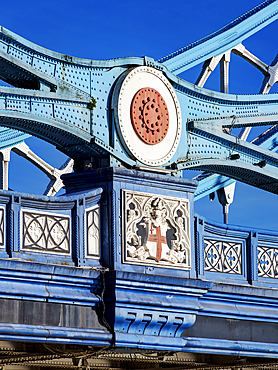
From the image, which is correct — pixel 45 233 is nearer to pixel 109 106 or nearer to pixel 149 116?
pixel 109 106

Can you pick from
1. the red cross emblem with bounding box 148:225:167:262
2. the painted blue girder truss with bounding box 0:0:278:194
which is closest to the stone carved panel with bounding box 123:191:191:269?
the red cross emblem with bounding box 148:225:167:262

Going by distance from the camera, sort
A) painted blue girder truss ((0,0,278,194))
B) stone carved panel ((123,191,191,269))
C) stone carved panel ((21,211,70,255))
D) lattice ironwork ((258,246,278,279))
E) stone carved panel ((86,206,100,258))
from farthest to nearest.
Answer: lattice ironwork ((258,246,278,279)), stone carved panel ((123,191,191,269)), stone carved panel ((86,206,100,258)), painted blue girder truss ((0,0,278,194)), stone carved panel ((21,211,70,255))

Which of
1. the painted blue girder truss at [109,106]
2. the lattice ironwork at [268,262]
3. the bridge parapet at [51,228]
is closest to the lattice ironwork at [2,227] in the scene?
the bridge parapet at [51,228]

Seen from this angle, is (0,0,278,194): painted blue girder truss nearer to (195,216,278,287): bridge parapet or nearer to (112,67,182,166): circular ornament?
(112,67,182,166): circular ornament

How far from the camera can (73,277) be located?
1130 cm

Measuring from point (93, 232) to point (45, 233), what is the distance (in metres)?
0.88

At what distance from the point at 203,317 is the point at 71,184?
295 centimetres

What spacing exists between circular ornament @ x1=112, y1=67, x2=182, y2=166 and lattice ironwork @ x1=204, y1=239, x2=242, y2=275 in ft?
5.25

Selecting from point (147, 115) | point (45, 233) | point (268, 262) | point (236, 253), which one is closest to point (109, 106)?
point (147, 115)

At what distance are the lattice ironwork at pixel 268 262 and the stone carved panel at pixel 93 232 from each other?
11.3ft

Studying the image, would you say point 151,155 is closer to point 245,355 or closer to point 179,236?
point 179,236

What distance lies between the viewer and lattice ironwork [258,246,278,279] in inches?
555

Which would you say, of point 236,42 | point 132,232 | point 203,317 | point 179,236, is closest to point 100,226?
point 132,232

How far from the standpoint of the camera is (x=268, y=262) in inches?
561
